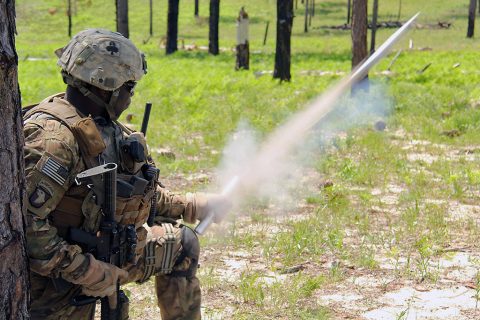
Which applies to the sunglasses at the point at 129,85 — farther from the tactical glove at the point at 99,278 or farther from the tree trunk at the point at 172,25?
the tree trunk at the point at 172,25

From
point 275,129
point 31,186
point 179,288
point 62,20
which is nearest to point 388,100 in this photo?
point 275,129

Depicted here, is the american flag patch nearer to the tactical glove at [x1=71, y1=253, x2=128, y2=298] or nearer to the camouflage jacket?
the camouflage jacket

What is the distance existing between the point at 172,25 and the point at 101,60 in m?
29.2

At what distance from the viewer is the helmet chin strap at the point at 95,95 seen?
3.71 metres

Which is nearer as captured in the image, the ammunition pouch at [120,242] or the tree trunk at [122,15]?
the ammunition pouch at [120,242]

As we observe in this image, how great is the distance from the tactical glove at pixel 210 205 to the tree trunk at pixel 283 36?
45.8 feet

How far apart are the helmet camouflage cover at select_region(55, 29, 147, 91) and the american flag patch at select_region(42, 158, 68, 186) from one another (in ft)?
1.64

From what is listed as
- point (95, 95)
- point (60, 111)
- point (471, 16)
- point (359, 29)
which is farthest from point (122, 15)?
point (471, 16)

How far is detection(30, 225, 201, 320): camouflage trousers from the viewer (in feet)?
12.0

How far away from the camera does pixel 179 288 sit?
4242mm

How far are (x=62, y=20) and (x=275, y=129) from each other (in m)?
51.3

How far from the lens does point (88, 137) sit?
3467 mm

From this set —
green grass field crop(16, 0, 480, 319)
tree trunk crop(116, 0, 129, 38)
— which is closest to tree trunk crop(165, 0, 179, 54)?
green grass field crop(16, 0, 480, 319)

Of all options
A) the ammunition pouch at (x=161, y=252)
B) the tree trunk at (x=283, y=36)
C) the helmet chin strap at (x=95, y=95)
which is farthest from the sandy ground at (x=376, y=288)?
the tree trunk at (x=283, y=36)
